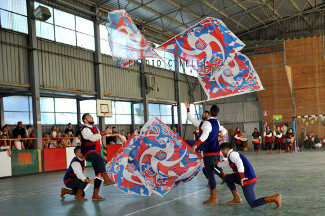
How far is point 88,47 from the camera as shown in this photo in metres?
29.4

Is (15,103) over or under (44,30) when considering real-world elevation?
under

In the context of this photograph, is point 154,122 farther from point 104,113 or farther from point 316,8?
point 316,8

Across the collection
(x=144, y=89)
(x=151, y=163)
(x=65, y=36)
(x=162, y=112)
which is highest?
(x=65, y=36)

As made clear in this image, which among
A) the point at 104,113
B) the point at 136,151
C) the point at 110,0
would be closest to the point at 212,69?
the point at 136,151

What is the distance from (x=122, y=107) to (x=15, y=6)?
1433cm

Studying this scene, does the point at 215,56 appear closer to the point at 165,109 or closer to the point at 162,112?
the point at 162,112

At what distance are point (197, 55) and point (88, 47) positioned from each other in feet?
64.6

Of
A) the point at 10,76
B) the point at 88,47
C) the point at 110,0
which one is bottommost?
the point at 10,76

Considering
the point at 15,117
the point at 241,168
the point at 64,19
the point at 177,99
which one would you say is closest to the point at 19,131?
the point at 15,117

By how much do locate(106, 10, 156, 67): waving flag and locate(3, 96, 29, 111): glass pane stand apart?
1690 cm

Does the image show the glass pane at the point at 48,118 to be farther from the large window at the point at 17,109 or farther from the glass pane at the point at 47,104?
the large window at the point at 17,109

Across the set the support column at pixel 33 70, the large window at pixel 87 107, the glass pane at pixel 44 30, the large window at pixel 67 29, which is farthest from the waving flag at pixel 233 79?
the large window at pixel 87 107

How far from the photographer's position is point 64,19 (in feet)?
88.9

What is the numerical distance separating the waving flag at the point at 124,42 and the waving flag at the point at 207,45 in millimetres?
598
